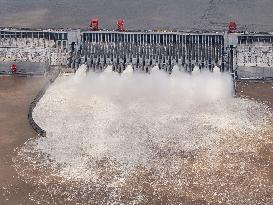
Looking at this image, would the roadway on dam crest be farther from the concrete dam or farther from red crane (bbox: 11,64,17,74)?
the concrete dam

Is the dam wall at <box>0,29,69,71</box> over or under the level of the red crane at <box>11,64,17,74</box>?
over

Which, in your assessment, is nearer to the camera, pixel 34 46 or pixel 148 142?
pixel 148 142

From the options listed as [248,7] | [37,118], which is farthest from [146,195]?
[248,7]

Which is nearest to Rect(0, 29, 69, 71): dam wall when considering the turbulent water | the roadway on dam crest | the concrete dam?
the concrete dam

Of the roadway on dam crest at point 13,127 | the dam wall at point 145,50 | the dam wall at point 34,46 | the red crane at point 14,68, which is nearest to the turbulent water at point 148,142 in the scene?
the roadway on dam crest at point 13,127

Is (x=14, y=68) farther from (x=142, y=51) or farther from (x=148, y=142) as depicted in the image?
(x=148, y=142)

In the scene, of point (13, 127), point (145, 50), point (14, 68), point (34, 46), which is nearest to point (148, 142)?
point (13, 127)

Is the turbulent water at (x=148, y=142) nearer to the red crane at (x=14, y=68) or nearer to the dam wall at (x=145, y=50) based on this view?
the dam wall at (x=145, y=50)
